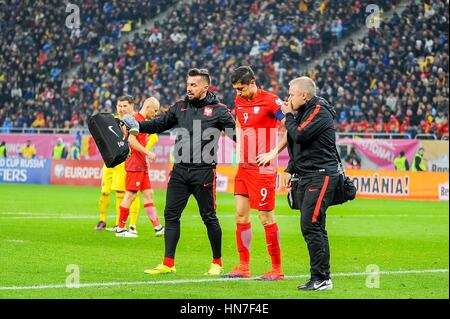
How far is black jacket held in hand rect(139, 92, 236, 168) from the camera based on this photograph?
37.6ft

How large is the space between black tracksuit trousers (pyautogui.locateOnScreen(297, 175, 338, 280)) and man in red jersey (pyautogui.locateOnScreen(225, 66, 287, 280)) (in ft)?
3.36

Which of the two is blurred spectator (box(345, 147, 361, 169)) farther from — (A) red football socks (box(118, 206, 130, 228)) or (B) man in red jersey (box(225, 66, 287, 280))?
(B) man in red jersey (box(225, 66, 287, 280))

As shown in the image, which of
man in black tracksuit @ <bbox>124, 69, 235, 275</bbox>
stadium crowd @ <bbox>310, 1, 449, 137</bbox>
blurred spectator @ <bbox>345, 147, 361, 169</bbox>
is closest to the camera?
man in black tracksuit @ <bbox>124, 69, 235, 275</bbox>

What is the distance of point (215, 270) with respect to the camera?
1133 centimetres

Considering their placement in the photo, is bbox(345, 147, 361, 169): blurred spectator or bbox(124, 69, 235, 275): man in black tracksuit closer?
bbox(124, 69, 235, 275): man in black tracksuit

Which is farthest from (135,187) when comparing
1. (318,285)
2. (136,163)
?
(318,285)

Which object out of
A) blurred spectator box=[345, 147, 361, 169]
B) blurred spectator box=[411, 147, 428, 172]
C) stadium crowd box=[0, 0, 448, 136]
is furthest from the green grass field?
stadium crowd box=[0, 0, 448, 136]

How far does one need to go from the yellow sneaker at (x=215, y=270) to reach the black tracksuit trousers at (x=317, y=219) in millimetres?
1622

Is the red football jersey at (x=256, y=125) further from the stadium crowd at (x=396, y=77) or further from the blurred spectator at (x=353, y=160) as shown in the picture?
the stadium crowd at (x=396, y=77)

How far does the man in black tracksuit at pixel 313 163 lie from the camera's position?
32.6 feet

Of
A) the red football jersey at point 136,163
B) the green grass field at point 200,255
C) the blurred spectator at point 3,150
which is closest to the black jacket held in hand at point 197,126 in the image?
the green grass field at point 200,255

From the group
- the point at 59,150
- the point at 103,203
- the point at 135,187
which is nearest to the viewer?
the point at 135,187

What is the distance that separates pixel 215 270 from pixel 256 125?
5.80ft

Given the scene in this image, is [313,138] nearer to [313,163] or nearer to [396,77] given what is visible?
[313,163]
